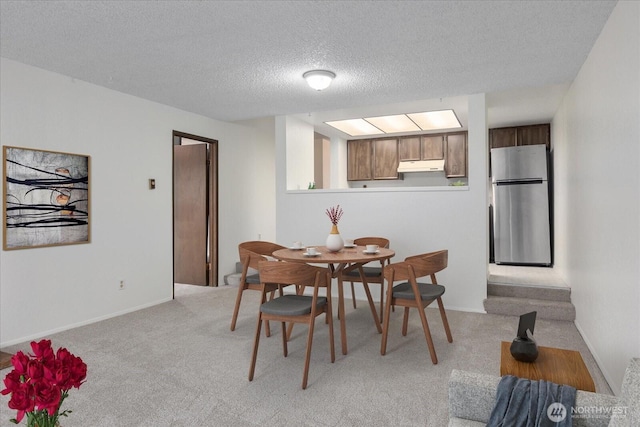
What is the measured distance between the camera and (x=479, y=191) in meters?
4.43

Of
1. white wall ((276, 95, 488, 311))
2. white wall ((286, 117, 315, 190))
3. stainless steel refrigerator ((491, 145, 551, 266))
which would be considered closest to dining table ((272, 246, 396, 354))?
white wall ((276, 95, 488, 311))

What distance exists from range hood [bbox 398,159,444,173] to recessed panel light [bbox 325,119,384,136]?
683 mm

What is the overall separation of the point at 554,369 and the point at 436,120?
4.62 metres

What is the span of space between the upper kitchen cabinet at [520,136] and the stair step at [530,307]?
2766 millimetres

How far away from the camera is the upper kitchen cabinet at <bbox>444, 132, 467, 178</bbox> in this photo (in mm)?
6375

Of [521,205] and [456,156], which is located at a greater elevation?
[456,156]

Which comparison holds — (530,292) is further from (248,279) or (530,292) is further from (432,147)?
(248,279)

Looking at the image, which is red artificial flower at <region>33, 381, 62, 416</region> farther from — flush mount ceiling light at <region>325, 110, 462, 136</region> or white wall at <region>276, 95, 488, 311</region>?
flush mount ceiling light at <region>325, 110, 462, 136</region>

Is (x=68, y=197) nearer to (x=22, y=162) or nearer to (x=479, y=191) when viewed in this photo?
(x=22, y=162)

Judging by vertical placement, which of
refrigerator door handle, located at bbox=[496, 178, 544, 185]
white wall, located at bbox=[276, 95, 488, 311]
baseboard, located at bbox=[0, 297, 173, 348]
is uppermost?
refrigerator door handle, located at bbox=[496, 178, 544, 185]

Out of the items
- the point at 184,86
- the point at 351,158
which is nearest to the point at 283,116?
the point at 184,86

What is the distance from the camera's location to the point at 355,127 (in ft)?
20.5

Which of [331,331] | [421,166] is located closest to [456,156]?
[421,166]

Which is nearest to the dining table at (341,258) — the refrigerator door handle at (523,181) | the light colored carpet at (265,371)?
the light colored carpet at (265,371)
